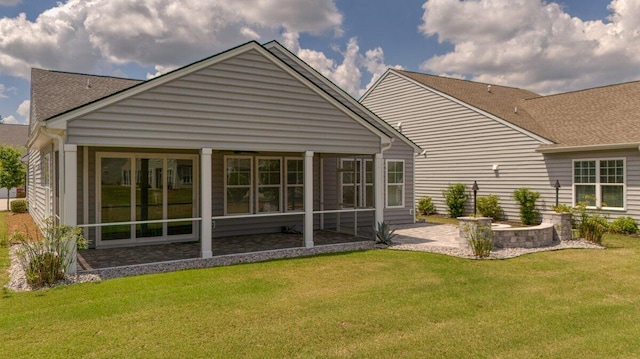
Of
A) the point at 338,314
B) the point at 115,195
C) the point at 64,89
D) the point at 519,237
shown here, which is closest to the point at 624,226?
the point at 519,237

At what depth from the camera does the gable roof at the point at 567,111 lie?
1340 cm

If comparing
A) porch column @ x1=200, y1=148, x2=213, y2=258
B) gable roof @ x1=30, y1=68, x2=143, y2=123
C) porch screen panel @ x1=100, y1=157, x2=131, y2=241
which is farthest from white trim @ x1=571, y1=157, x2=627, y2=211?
gable roof @ x1=30, y1=68, x2=143, y2=123

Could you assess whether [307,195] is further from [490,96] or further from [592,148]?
[490,96]

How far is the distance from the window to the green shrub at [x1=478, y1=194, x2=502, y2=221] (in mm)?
3697

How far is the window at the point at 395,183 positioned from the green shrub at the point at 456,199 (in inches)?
133

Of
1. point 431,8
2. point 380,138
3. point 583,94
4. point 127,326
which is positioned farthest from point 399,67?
point 127,326

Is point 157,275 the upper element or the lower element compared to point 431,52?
lower

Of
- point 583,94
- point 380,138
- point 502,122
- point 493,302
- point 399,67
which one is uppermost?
point 399,67

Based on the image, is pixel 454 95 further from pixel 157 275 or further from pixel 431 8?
pixel 157 275

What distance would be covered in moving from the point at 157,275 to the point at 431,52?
18831mm

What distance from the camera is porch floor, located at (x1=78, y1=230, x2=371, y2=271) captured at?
8203 mm

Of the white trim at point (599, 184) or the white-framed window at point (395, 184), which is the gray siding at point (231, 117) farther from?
the white trim at point (599, 184)

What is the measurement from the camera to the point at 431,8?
15.4 metres

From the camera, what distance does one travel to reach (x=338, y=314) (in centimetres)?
527
